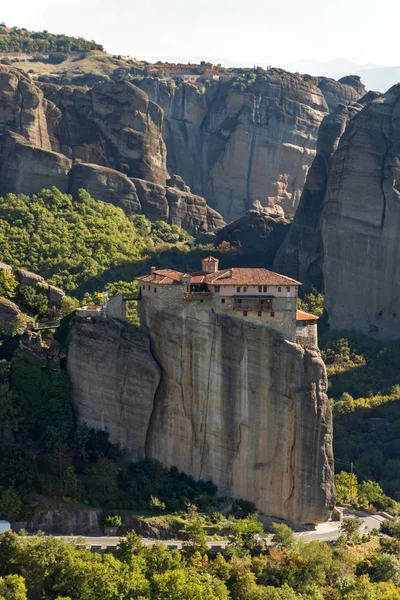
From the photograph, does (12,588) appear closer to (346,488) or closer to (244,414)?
(244,414)

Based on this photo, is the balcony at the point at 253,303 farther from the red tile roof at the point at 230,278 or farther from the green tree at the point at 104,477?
the green tree at the point at 104,477

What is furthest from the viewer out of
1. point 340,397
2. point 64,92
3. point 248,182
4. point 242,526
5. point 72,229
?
point 248,182

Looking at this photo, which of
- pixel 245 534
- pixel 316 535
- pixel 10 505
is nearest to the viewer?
pixel 10 505

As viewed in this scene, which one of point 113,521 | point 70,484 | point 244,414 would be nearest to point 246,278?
point 244,414

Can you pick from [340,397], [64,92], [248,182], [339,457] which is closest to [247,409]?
[339,457]

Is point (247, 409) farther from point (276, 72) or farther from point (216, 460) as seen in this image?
point (276, 72)

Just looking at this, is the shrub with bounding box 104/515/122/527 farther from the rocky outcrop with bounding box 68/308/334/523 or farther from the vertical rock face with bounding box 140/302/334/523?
the vertical rock face with bounding box 140/302/334/523
